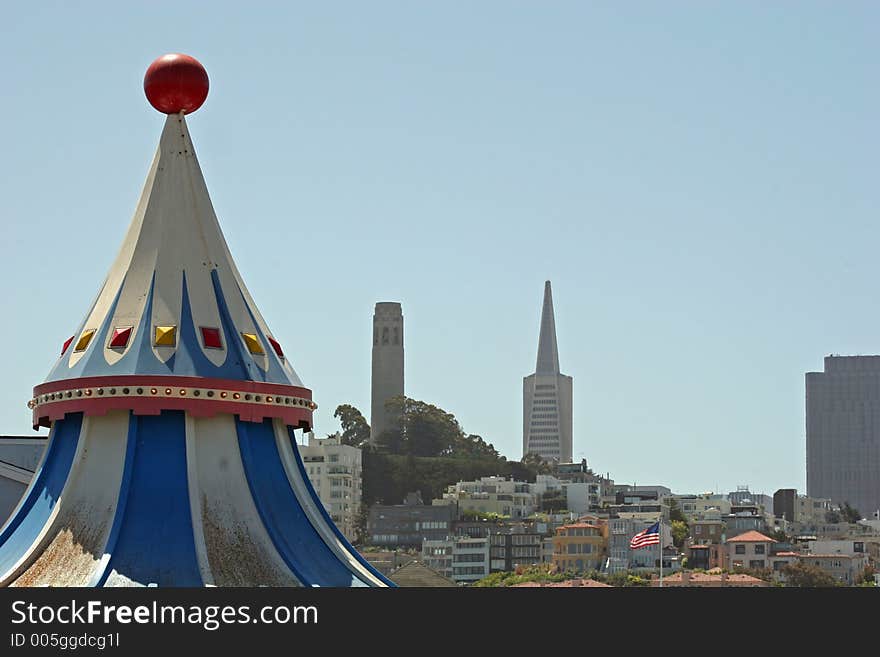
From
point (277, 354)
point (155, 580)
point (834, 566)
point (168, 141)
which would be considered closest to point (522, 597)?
point (155, 580)

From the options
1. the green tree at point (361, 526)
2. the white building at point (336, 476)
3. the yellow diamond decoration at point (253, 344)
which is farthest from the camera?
the green tree at point (361, 526)

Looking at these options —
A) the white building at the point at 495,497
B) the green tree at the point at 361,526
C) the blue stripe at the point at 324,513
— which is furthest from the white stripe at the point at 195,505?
the white building at the point at 495,497

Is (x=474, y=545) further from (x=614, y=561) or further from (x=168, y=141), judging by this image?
(x=168, y=141)

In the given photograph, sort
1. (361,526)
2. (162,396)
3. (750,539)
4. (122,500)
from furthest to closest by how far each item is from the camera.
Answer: (361,526)
(750,539)
(162,396)
(122,500)

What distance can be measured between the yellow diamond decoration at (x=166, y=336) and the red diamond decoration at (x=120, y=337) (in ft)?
1.45

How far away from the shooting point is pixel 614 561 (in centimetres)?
14650

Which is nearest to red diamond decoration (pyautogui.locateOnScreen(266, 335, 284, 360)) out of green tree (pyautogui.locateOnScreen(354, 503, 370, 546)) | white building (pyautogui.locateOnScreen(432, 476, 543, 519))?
green tree (pyautogui.locateOnScreen(354, 503, 370, 546))

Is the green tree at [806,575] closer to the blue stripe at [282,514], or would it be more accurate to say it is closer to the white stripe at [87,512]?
the blue stripe at [282,514]

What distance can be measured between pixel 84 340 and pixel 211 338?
1934mm

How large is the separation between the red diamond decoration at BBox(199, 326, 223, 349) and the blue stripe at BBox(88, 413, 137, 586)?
1622mm

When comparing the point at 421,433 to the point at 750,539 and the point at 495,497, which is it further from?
the point at 750,539

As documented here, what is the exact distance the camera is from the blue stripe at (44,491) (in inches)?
1180

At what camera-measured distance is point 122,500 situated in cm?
2942

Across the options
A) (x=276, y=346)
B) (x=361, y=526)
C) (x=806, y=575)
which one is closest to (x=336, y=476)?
(x=361, y=526)
